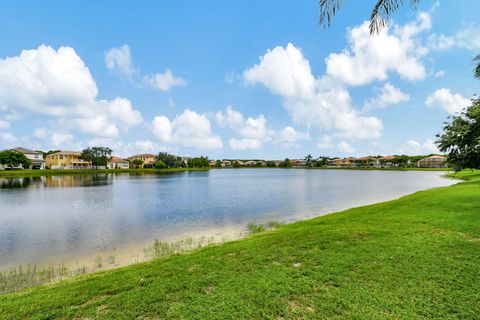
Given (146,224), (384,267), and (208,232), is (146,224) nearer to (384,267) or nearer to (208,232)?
(208,232)

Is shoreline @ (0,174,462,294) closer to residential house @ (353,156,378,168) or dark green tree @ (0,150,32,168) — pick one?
dark green tree @ (0,150,32,168)

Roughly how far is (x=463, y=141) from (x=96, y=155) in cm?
10640

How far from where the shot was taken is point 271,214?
2008 cm

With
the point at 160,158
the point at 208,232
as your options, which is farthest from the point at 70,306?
the point at 160,158

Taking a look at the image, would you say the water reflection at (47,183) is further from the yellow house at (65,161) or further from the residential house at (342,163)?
the residential house at (342,163)

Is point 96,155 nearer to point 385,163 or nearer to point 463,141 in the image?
point 463,141

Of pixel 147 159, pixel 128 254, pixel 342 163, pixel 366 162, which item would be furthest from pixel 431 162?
pixel 128 254

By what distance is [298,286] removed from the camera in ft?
16.2

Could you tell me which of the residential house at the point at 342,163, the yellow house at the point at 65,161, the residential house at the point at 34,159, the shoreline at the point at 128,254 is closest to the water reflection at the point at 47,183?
the shoreline at the point at 128,254

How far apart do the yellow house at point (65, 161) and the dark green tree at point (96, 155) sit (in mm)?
5882

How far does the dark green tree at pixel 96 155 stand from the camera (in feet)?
308

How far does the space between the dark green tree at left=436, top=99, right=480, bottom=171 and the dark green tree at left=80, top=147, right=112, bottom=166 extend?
104m

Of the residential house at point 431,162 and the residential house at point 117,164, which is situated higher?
the residential house at point 117,164

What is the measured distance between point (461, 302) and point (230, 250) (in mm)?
5706
